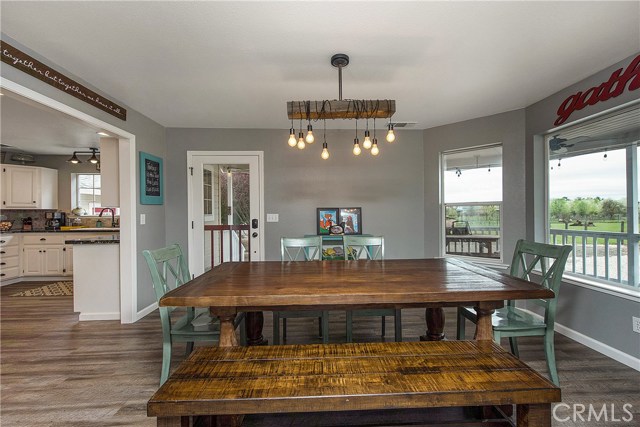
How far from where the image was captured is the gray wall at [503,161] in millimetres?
3412

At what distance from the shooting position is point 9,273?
4.86 metres

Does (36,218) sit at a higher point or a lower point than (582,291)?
higher

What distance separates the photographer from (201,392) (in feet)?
3.48

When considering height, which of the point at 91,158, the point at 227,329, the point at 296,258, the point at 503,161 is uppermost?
the point at 91,158

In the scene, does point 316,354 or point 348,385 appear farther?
point 316,354

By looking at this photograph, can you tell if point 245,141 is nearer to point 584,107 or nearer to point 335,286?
point 335,286

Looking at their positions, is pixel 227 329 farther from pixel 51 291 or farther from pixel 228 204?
pixel 51 291

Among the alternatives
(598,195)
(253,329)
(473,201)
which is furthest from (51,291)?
(598,195)

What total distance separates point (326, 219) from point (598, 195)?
2.88 m

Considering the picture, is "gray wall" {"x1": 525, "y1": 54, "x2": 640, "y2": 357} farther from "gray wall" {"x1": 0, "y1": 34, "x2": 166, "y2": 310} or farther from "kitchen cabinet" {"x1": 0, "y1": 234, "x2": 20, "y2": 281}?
"kitchen cabinet" {"x1": 0, "y1": 234, "x2": 20, "y2": 281}

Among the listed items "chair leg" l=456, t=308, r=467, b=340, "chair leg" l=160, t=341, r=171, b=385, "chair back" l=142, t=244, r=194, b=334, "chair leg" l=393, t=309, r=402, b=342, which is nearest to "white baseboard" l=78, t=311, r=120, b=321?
"chair back" l=142, t=244, r=194, b=334

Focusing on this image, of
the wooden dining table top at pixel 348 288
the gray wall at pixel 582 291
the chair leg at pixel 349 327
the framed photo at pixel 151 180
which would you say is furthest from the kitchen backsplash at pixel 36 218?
the gray wall at pixel 582 291

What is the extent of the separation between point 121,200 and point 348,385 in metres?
3.26

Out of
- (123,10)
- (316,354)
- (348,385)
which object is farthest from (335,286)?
(123,10)
